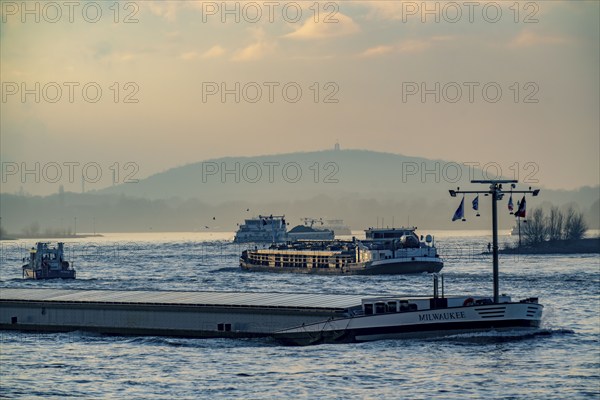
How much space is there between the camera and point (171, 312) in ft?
282

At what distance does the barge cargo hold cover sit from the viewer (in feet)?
267

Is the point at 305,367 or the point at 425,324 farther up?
the point at 425,324

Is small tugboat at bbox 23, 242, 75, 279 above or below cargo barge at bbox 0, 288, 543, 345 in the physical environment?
above

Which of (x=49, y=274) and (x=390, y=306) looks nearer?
(x=390, y=306)

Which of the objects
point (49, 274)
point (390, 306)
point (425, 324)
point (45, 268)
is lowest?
point (425, 324)

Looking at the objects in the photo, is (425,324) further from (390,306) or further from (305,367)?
(305,367)

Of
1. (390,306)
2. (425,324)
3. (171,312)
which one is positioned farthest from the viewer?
(171,312)

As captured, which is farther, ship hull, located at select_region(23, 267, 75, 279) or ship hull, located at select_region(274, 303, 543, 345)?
ship hull, located at select_region(23, 267, 75, 279)

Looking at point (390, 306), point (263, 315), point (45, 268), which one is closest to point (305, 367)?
point (390, 306)

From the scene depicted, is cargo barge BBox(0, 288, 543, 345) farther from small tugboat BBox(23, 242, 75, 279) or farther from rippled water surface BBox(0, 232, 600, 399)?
small tugboat BBox(23, 242, 75, 279)

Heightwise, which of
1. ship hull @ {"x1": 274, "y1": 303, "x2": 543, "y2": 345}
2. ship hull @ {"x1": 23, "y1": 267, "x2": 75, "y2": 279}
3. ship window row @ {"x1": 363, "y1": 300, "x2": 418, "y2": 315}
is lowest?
ship hull @ {"x1": 274, "y1": 303, "x2": 543, "y2": 345}

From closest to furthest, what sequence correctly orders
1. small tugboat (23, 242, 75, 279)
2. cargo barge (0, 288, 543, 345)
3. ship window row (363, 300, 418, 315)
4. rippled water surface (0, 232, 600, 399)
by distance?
rippled water surface (0, 232, 600, 399) < cargo barge (0, 288, 543, 345) < ship window row (363, 300, 418, 315) < small tugboat (23, 242, 75, 279)

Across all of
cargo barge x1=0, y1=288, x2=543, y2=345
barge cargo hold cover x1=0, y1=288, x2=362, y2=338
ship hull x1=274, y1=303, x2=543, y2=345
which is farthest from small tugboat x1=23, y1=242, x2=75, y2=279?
ship hull x1=274, y1=303, x2=543, y2=345

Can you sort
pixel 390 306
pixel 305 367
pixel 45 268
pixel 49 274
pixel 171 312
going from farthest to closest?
pixel 49 274, pixel 45 268, pixel 171 312, pixel 390 306, pixel 305 367
